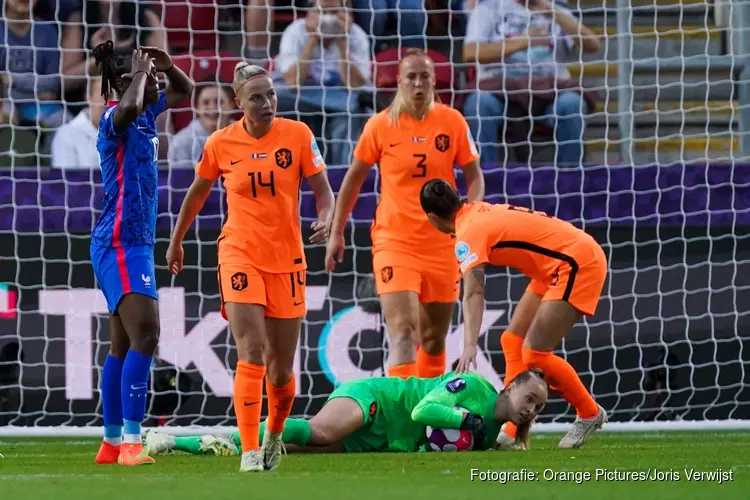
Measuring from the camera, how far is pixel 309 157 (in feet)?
20.9

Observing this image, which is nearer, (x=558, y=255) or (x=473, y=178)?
(x=558, y=255)

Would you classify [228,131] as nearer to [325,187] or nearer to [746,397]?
[325,187]

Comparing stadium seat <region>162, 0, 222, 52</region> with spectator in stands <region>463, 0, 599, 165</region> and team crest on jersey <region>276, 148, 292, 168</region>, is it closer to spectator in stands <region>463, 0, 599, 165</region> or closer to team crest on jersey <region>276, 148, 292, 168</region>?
spectator in stands <region>463, 0, 599, 165</region>

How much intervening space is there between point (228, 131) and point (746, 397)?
4.37 metres

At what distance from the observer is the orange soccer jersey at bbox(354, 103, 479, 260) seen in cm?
775

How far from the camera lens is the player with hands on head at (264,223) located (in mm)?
6031

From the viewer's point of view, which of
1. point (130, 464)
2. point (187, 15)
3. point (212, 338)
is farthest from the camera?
point (187, 15)

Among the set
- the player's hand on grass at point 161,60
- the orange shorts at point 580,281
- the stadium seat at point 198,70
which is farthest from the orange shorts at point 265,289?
the stadium seat at point 198,70

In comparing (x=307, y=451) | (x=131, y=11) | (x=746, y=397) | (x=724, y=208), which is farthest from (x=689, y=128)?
(x=307, y=451)

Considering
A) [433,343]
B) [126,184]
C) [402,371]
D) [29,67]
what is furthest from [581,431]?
[29,67]

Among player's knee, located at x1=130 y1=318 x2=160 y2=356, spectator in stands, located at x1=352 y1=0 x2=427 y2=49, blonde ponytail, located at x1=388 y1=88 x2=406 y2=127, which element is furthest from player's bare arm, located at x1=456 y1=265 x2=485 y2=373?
spectator in stands, located at x1=352 y1=0 x2=427 y2=49

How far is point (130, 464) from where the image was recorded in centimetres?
620

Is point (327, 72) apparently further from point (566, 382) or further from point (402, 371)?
point (566, 382)

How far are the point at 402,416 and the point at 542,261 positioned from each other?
1.06m
